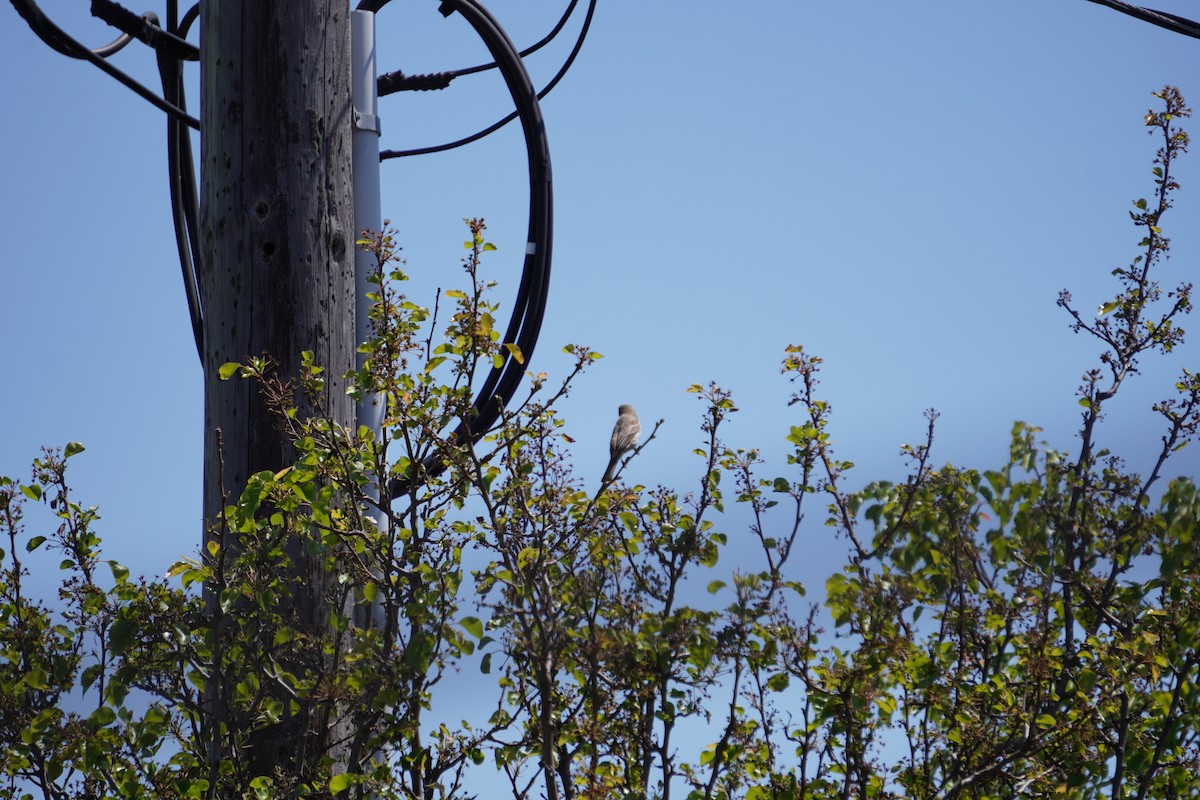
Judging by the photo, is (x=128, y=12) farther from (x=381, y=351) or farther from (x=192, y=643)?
(x=192, y=643)

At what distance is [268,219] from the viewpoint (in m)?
3.28

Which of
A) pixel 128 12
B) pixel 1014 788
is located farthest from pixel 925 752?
pixel 128 12

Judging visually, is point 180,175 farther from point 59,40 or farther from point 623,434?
point 623,434

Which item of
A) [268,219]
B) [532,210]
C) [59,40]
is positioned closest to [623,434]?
[532,210]

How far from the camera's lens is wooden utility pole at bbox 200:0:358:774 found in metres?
3.26

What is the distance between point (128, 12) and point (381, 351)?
270 centimetres

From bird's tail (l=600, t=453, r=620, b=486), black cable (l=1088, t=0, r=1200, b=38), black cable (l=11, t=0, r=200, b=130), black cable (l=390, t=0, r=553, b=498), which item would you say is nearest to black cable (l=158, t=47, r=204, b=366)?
black cable (l=11, t=0, r=200, b=130)

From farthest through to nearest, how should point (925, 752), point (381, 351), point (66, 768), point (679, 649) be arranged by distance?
point (66, 768)
point (381, 351)
point (925, 752)
point (679, 649)

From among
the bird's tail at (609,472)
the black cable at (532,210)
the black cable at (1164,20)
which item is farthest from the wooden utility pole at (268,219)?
the black cable at (1164,20)

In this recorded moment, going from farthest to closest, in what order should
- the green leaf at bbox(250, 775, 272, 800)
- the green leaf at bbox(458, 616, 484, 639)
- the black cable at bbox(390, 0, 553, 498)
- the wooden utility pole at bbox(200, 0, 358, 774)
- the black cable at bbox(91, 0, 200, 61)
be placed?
the black cable at bbox(390, 0, 553, 498) → the black cable at bbox(91, 0, 200, 61) → the wooden utility pole at bbox(200, 0, 358, 774) → the green leaf at bbox(250, 775, 272, 800) → the green leaf at bbox(458, 616, 484, 639)

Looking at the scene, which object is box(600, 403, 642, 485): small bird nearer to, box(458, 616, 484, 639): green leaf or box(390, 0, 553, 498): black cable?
box(390, 0, 553, 498): black cable

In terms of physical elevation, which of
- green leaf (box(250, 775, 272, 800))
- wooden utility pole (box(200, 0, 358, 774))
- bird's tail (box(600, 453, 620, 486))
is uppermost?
wooden utility pole (box(200, 0, 358, 774))

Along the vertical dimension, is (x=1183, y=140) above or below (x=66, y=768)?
above

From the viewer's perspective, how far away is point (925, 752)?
249cm
